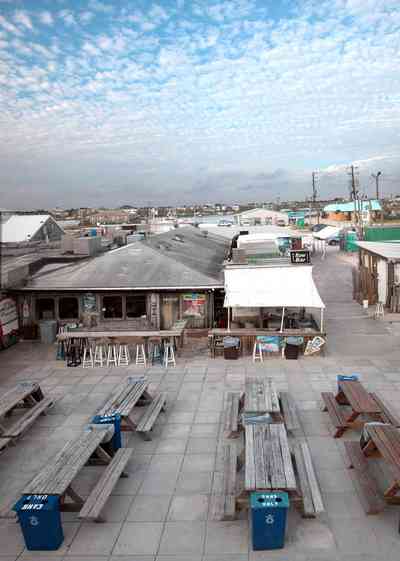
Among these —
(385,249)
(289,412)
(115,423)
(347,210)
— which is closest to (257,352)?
(289,412)

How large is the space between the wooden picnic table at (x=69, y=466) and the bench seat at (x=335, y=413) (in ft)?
14.4

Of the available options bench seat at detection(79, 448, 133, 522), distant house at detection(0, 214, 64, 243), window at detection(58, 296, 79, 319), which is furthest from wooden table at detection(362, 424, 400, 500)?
distant house at detection(0, 214, 64, 243)

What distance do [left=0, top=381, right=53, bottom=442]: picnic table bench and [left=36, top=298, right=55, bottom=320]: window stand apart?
6.06m

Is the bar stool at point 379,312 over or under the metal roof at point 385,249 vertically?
under

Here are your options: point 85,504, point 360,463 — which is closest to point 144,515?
point 85,504

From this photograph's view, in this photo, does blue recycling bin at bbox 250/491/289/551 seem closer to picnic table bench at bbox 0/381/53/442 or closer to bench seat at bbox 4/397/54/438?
picnic table bench at bbox 0/381/53/442

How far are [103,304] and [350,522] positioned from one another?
11737 mm

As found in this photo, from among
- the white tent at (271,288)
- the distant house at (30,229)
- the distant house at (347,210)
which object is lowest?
the white tent at (271,288)

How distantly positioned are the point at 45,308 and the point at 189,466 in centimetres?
1058

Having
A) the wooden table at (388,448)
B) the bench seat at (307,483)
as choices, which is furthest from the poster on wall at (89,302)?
the wooden table at (388,448)

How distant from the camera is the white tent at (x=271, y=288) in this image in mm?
13922

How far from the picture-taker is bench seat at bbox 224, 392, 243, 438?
877cm

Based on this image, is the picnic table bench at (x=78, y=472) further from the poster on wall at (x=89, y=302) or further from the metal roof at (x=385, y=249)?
the metal roof at (x=385, y=249)

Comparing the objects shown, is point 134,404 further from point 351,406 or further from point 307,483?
point 351,406
